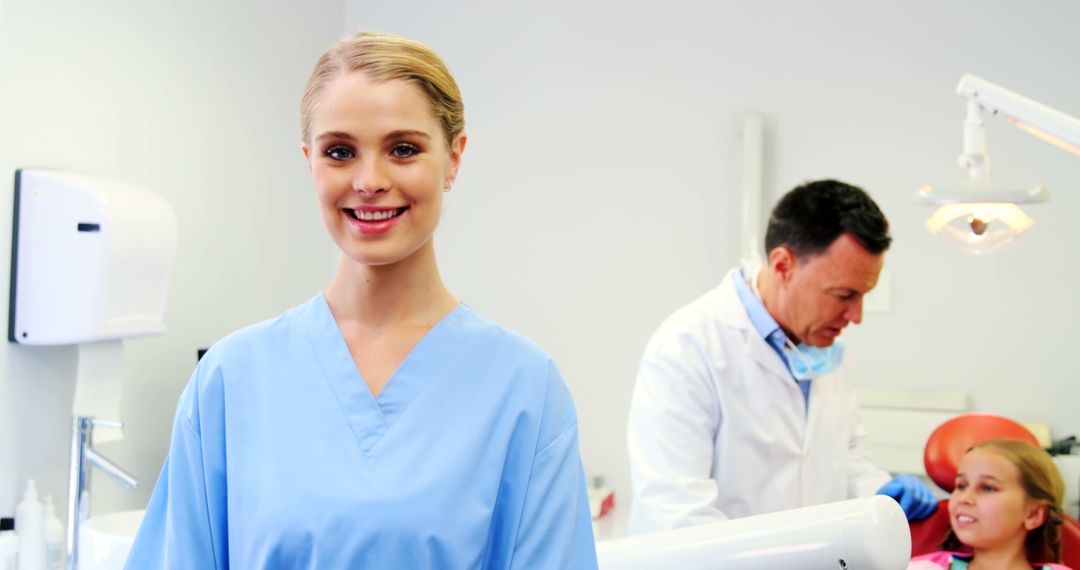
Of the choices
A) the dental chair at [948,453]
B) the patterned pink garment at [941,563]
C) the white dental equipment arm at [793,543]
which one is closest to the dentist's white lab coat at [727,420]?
the patterned pink garment at [941,563]

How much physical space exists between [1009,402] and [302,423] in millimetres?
2524

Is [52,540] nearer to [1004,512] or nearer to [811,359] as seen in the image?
[811,359]

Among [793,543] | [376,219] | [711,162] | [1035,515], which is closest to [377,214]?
[376,219]

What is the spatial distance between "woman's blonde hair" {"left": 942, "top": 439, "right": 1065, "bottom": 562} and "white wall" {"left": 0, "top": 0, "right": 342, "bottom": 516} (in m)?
1.90

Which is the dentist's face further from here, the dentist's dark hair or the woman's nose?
the woman's nose

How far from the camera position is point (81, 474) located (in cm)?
206

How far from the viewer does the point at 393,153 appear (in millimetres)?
936

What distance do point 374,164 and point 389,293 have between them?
138mm

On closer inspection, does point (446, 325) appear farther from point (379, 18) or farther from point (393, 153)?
point (379, 18)

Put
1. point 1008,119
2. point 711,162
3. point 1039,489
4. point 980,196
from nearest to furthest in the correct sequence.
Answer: point 1008,119, point 980,196, point 1039,489, point 711,162

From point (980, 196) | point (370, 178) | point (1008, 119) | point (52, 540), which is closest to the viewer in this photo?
point (370, 178)

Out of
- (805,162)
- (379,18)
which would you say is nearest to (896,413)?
(805,162)

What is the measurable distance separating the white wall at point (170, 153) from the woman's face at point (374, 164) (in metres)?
1.30

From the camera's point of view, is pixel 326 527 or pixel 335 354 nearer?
pixel 326 527
